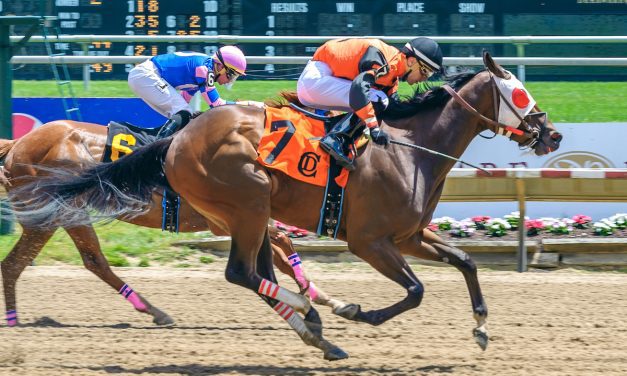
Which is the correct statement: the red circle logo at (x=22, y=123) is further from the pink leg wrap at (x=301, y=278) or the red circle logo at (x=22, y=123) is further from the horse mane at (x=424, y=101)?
the horse mane at (x=424, y=101)

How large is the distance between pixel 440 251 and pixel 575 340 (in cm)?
96

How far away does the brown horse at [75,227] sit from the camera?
265 inches

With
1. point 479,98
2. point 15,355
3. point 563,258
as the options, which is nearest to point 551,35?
point 563,258

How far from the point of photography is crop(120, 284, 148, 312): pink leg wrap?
668cm

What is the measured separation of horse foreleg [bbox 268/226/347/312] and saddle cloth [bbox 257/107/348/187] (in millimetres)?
1189

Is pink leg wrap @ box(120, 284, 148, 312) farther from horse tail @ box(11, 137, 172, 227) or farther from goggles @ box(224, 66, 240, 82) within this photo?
goggles @ box(224, 66, 240, 82)

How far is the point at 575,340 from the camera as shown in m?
6.00

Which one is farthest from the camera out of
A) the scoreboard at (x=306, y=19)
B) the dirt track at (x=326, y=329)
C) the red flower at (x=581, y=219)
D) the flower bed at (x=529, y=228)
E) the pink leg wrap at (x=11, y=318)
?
the scoreboard at (x=306, y=19)

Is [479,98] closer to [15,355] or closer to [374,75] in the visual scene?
[374,75]

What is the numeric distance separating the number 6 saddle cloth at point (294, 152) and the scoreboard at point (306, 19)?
19.1 feet

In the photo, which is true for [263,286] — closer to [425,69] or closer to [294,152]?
[294,152]

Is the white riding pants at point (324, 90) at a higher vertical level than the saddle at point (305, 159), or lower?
higher

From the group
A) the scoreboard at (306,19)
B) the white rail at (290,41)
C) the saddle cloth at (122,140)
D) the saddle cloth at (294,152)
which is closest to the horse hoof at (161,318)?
the saddle cloth at (122,140)

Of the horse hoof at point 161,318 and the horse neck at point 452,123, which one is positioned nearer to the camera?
the horse neck at point 452,123
